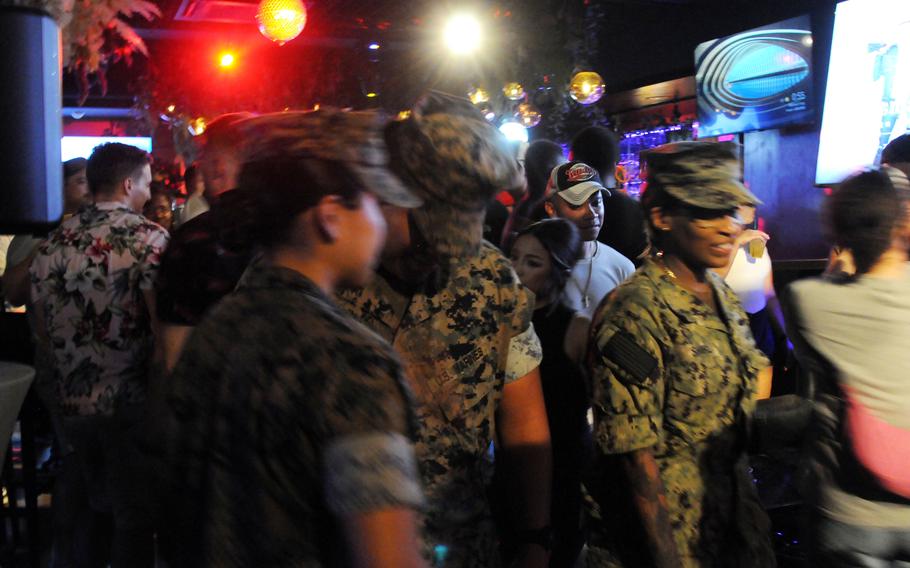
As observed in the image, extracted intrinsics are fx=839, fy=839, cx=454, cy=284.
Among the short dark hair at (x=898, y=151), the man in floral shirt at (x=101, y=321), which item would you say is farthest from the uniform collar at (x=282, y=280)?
the short dark hair at (x=898, y=151)

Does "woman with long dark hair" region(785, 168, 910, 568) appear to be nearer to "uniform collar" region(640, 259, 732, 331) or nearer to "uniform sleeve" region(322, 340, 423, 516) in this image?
"uniform collar" region(640, 259, 732, 331)

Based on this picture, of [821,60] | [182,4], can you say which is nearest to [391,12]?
[182,4]

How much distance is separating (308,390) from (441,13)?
972 centimetres

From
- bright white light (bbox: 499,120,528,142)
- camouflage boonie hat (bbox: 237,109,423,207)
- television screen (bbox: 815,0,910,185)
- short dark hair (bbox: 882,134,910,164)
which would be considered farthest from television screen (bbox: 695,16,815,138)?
camouflage boonie hat (bbox: 237,109,423,207)

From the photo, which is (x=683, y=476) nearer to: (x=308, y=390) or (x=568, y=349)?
(x=568, y=349)

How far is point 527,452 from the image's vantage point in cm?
210

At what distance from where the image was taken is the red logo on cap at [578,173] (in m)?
4.24

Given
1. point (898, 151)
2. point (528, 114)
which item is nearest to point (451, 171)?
point (898, 151)

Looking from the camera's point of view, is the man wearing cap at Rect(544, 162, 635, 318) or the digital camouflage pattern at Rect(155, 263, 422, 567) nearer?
the digital camouflage pattern at Rect(155, 263, 422, 567)

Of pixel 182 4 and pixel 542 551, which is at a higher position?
Answer: pixel 182 4

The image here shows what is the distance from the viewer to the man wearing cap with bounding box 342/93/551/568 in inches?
72.2

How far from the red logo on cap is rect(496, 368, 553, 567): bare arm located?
7.54 ft

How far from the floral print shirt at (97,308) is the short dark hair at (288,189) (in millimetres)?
2554

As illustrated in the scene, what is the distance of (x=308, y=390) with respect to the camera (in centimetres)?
108
